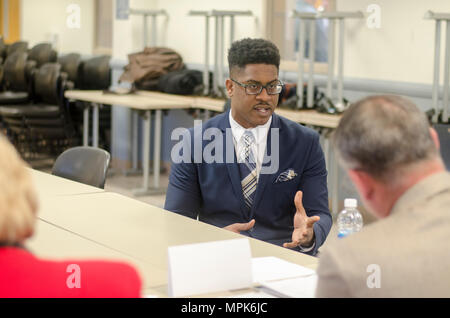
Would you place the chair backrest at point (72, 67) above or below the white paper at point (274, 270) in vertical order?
above

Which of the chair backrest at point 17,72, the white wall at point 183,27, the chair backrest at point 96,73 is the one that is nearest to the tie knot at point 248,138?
the white wall at point 183,27

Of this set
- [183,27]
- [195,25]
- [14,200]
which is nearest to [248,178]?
[14,200]

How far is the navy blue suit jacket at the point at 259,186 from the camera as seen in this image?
2.80 meters

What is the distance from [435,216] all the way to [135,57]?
6357 mm

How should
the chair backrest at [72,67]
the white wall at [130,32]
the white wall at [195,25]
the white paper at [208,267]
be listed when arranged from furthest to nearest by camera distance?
the chair backrest at [72,67] → the white wall at [130,32] → the white wall at [195,25] → the white paper at [208,267]

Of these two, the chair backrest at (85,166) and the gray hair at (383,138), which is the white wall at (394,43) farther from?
the gray hair at (383,138)

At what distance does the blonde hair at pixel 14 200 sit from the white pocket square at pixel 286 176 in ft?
5.75

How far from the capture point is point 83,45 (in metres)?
10.6

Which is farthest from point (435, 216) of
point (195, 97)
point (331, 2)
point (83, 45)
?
point (83, 45)

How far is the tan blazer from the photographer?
132cm

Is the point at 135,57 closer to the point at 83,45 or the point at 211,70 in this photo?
the point at 211,70

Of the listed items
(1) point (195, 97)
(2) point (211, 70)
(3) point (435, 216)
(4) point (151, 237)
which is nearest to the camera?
(3) point (435, 216)

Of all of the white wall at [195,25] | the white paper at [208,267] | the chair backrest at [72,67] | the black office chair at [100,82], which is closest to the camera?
the white paper at [208,267]

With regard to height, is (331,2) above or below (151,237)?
above
